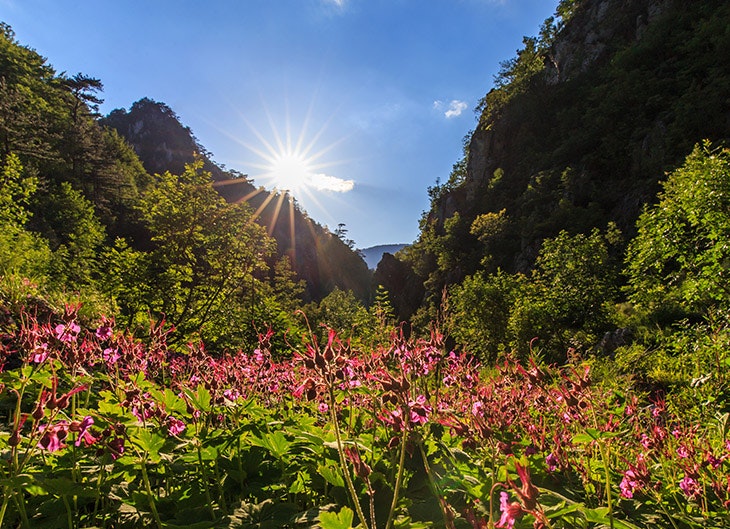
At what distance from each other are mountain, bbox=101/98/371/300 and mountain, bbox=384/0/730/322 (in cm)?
4686

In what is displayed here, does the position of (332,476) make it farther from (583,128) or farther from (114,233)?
(114,233)

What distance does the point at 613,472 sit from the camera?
84.9 inches

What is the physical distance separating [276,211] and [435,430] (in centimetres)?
12059

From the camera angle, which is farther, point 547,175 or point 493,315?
point 547,175

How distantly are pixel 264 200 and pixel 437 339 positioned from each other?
127460 mm

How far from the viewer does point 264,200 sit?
123 m

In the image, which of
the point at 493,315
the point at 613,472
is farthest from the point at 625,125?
the point at 613,472

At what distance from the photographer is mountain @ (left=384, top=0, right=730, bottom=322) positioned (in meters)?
38.1

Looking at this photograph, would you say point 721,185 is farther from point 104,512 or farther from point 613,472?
point 104,512

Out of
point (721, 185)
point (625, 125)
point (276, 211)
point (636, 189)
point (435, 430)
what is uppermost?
point (276, 211)

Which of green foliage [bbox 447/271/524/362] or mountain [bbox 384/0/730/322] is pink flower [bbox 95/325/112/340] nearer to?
green foliage [bbox 447/271/524/362]

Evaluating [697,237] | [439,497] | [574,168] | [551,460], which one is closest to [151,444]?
[439,497]

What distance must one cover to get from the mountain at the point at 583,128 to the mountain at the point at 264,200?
46.9 m

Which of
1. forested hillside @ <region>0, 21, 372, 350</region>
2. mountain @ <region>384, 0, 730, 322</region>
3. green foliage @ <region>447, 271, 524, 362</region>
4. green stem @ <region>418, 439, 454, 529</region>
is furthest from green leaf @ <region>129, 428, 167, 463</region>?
mountain @ <region>384, 0, 730, 322</region>
